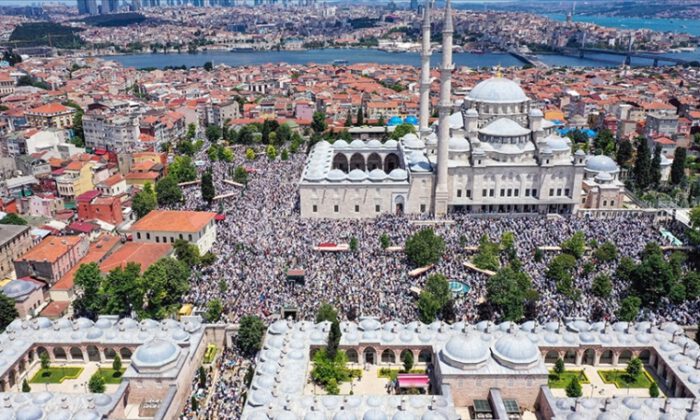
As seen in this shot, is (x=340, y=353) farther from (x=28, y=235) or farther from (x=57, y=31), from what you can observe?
(x=57, y=31)

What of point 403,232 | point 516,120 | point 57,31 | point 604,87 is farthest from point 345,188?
point 57,31

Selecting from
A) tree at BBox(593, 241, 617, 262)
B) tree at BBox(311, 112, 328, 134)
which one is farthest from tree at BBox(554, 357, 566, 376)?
tree at BBox(311, 112, 328, 134)

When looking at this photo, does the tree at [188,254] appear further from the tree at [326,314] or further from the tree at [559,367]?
the tree at [559,367]

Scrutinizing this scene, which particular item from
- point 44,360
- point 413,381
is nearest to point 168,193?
point 44,360

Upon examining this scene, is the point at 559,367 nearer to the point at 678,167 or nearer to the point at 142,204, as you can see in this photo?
the point at 142,204

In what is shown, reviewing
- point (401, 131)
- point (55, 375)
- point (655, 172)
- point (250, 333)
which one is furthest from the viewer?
point (401, 131)

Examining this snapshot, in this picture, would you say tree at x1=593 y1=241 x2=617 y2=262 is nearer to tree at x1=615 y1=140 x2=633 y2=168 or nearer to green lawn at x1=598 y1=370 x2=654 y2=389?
green lawn at x1=598 y1=370 x2=654 y2=389

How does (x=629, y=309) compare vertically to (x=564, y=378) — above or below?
above
